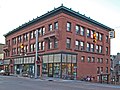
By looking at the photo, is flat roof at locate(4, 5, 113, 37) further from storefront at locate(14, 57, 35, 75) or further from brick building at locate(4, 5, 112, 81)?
storefront at locate(14, 57, 35, 75)

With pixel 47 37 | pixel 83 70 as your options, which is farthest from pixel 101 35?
pixel 47 37

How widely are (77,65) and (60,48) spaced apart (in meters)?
5.67

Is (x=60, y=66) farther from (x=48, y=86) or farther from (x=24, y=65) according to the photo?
(x=24, y=65)

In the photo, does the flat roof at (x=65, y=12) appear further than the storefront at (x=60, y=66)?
Yes

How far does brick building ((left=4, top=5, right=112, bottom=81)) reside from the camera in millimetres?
39594

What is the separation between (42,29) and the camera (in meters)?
45.8

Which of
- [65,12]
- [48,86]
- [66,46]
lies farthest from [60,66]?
[48,86]

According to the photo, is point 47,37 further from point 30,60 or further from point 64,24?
point 30,60

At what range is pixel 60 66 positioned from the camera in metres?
38.8

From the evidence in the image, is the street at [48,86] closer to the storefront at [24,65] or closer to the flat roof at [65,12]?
the flat roof at [65,12]

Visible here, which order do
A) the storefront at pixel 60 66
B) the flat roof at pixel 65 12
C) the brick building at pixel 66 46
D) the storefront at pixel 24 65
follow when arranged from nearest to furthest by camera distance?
the storefront at pixel 60 66 < the brick building at pixel 66 46 < the flat roof at pixel 65 12 < the storefront at pixel 24 65

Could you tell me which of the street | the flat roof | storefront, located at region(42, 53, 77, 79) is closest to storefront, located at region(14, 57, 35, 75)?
storefront, located at region(42, 53, 77, 79)

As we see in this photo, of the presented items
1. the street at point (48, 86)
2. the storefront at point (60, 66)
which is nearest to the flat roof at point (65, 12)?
the storefront at point (60, 66)

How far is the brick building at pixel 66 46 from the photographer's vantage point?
39.6 metres
